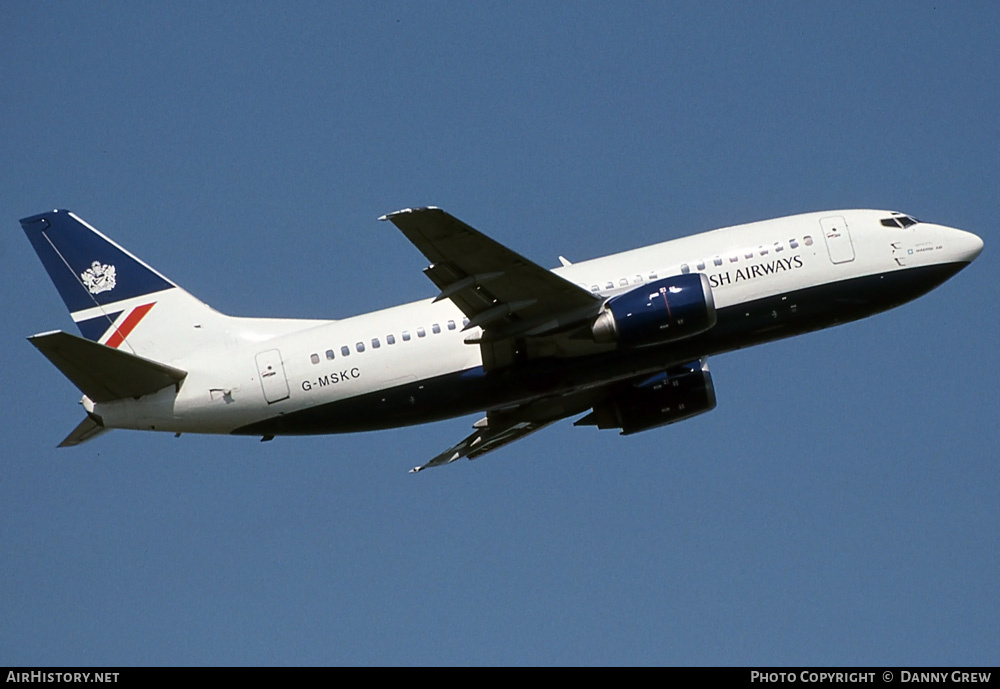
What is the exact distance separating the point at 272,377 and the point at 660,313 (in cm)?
1277

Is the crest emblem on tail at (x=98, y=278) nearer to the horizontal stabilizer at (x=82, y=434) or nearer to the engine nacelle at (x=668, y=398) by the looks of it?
the horizontal stabilizer at (x=82, y=434)

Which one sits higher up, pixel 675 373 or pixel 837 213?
pixel 837 213

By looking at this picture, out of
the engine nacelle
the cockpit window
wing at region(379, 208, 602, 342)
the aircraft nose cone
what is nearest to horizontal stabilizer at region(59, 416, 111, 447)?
wing at region(379, 208, 602, 342)

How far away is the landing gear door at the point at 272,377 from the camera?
145ft

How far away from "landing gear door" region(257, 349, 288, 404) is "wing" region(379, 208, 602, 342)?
6249 mm

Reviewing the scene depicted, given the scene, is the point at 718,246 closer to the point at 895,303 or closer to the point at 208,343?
the point at 895,303

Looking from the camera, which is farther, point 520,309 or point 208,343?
point 208,343

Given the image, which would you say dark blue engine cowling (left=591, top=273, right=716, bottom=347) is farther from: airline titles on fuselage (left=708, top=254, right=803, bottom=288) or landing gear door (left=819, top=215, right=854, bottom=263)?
landing gear door (left=819, top=215, right=854, bottom=263)

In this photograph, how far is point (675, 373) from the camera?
4819cm

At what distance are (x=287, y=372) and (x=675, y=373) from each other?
13791 mm

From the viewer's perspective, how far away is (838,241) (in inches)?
1779

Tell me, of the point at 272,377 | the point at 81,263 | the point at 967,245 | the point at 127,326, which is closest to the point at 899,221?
the point at 967,245
